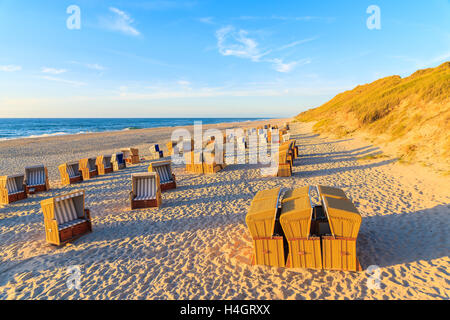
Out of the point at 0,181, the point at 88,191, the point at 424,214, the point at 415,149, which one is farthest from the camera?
the point at 415,149

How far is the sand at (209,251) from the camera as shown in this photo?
161 inches

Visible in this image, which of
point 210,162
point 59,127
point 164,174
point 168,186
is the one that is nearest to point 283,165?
point 210,162

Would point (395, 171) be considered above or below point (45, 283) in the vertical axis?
above

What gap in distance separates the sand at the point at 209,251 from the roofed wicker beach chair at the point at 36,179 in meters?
1.25

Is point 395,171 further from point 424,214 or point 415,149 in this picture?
point 424,214

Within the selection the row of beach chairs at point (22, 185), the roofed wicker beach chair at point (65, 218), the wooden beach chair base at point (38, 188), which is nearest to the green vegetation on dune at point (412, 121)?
the roofed wicker beach chair at point (65, 218)

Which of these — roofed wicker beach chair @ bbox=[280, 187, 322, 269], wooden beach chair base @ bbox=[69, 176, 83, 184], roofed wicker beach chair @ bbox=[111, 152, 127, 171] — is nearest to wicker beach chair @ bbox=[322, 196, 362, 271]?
roofed wicker beach chair @ bbox=[280, 187, 322, 269]

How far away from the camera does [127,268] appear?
16.0 ft

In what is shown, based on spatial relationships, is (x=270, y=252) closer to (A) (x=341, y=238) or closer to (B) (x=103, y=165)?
(A) (x=341, y=238)

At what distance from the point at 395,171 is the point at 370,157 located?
9.80 ft

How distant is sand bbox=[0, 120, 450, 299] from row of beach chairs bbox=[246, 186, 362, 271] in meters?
0.19

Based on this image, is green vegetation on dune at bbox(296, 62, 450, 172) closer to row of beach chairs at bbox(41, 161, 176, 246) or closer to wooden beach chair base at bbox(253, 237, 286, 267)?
wooden beach chair base at bbox(253, 237, 286, 267)

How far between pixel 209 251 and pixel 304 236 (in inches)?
87.5
